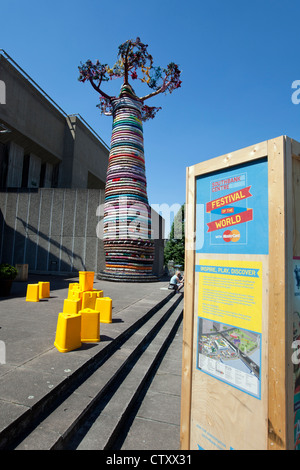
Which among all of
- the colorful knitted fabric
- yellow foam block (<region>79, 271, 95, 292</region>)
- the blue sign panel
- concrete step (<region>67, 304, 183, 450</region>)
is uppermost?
the colorful knitted fabric

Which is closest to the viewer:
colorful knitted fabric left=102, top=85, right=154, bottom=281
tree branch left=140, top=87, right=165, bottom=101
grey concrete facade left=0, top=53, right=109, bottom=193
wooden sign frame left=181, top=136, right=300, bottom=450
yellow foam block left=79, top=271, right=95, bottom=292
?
wooden sign frame left=181, top=136, right=300, bottom=450

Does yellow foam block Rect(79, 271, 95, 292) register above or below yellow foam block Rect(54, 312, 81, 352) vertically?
above

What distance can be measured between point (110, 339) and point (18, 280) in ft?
34.6

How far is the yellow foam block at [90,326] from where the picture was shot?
14.7ft

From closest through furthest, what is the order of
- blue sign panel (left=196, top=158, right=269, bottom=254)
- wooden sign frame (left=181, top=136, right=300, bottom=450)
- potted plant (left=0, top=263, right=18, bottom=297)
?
wooden sign frame (left=181, top=136, right=300, bottom=450)
blue sign panel (left=196, top=158, right=269, bottom=254)
potted plant (left=0, top=263, right=18, bottom=297)

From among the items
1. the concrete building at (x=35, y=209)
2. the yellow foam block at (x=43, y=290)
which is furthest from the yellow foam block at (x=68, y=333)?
the concrete building at (x=35, y=209)

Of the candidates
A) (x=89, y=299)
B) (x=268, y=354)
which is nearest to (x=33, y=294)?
(x=89, y=299)

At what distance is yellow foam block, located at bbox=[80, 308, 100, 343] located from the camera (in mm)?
4477

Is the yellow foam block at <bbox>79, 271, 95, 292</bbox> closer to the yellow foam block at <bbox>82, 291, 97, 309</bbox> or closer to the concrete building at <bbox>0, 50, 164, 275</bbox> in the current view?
Answer: the yellow foam block at <bbox>82, 291, 97, 309</bbox>

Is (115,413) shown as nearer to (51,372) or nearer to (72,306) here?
(51,372)

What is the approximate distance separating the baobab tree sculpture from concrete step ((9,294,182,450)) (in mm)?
8898

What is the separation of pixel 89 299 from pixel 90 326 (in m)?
2.00

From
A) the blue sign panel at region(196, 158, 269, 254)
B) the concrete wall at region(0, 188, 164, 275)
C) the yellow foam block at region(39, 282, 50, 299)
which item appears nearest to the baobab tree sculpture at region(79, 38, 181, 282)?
the concrete wall at region(0, 188, 164, 275)
